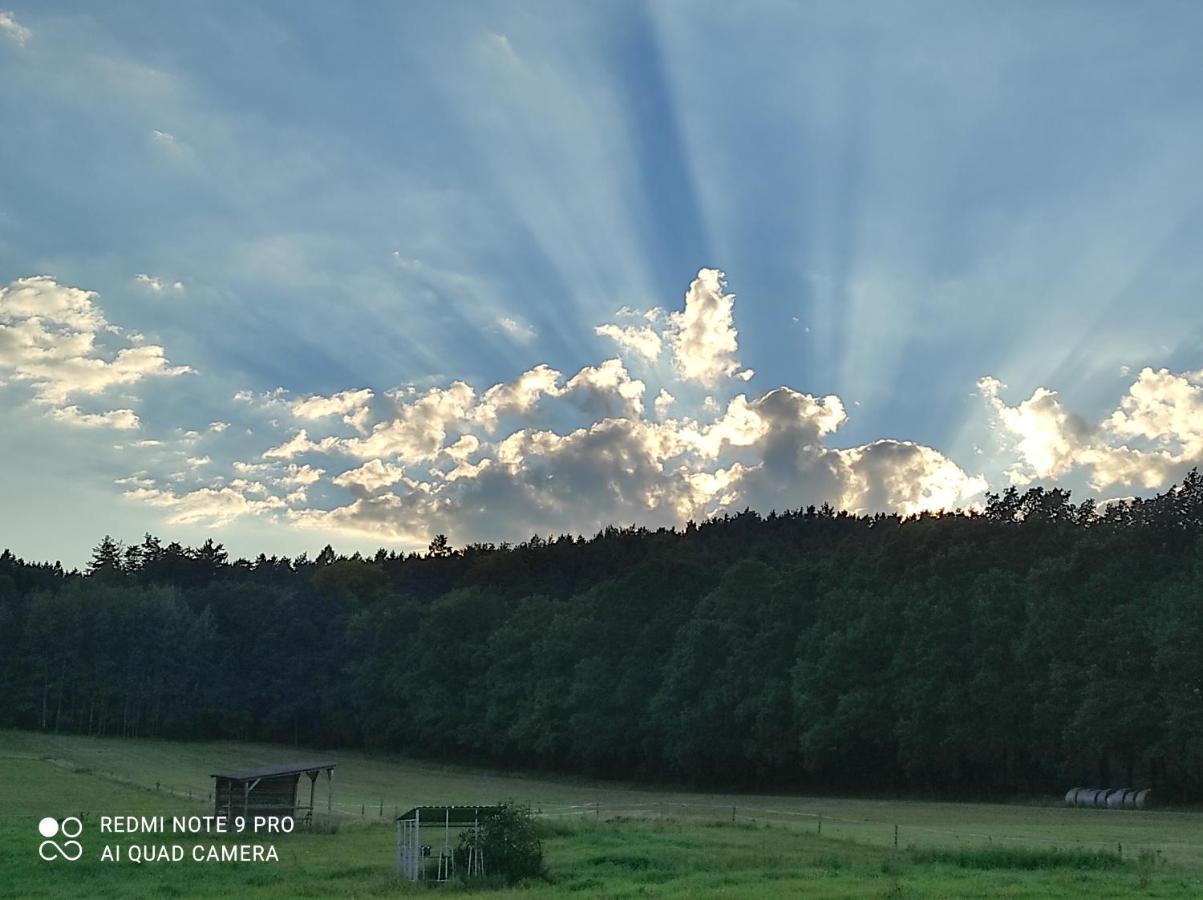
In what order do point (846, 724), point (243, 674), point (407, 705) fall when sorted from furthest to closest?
point (243, 674)
point (407, 705)
point (846, 724)

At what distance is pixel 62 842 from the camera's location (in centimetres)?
4125

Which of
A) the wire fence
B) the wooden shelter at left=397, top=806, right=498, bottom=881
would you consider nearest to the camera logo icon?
the wire fence

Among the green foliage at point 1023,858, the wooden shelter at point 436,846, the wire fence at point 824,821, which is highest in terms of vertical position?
the wooden shelter at point 436,846

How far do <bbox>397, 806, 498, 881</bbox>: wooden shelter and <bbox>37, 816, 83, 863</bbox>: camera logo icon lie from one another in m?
10.8

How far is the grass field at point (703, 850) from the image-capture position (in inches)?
1251

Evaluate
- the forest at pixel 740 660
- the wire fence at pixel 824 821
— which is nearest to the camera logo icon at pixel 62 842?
the wire fence at pixel 824 821

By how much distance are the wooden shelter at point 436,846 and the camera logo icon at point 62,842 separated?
1081cm

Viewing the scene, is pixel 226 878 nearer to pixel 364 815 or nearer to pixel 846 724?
pixel 364 815

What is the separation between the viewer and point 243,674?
463 ft

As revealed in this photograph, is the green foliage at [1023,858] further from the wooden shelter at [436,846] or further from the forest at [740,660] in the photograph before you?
the forest at [740,660]

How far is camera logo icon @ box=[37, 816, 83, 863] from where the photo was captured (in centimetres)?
3788

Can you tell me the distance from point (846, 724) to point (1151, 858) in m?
50.0

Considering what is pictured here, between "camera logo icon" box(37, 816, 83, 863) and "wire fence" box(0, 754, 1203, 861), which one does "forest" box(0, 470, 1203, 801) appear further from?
"camera logo icon" box(37, 816, 83, 863)

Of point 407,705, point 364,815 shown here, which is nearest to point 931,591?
point 364,815
